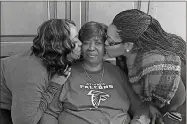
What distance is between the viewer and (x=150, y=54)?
4.60ft

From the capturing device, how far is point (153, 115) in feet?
5.34

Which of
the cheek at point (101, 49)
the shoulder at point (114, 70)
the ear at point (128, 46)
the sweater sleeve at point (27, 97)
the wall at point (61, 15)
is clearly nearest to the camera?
the sweater sleeve at point (27, 97)

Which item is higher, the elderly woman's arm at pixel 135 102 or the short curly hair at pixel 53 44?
the short curly hair at pixel 53 44

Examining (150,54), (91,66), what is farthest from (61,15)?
(150,54)

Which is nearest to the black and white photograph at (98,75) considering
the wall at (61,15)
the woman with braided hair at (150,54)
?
the woman with braided hair at (150,54)

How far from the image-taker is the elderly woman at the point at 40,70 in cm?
135

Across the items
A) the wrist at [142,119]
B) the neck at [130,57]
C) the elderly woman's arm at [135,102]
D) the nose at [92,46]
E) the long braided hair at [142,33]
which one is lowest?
the wrist at [142,119]

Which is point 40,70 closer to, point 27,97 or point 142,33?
point 27,97

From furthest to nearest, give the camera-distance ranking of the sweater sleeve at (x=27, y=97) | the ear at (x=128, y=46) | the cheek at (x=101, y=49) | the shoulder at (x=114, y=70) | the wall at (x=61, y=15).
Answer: the wall at (x=61, y=15)
the shoulder at (x=114, y=70)
the cheek at (x=101, y=49)
the ear at (x=128, y=46)
the sweater sleeve at (x=27, y=97)

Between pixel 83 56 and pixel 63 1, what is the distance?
59 centimetres

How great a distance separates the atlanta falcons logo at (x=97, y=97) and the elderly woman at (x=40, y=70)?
0.21 m

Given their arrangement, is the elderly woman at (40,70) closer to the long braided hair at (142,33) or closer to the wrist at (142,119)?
the long braided hair at (142,33)

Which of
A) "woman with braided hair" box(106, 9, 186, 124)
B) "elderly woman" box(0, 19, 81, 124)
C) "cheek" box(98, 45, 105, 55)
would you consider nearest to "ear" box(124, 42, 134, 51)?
"woman with braided hair" box(106, 9, 186, 124)

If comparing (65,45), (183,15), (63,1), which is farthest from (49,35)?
(183,15)
